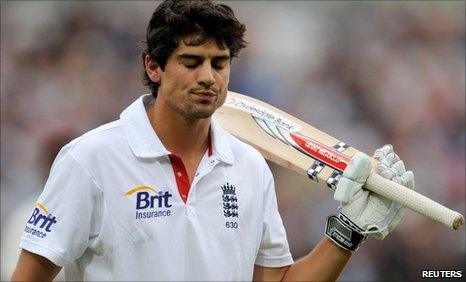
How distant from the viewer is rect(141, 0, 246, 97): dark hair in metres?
2.66

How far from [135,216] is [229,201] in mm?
310

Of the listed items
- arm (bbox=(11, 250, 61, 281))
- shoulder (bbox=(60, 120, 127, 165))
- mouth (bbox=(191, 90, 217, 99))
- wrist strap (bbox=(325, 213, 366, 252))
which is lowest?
arm (bbox=(11, 250, 61, 281))

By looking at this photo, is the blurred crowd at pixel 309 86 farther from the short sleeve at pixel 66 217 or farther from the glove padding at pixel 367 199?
the short sleeve at pixel 66 217

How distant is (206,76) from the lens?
8.54 feet

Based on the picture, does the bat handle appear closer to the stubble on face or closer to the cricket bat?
the cricket bat

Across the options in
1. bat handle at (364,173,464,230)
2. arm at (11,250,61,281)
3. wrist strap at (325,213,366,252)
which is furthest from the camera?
wrist strap at (325,213,366,252)

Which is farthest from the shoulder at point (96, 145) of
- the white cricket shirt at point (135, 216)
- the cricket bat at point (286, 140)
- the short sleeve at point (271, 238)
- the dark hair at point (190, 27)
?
the cricket bat at point (286, 140)

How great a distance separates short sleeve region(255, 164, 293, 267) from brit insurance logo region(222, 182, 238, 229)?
149 millimetres

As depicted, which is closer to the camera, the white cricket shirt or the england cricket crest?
the white cricket shirt

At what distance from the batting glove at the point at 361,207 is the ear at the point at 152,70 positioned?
66 centimetres

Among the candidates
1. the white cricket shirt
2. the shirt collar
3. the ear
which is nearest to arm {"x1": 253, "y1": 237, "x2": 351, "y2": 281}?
the white cricket shirt

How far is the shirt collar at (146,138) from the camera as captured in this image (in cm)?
270

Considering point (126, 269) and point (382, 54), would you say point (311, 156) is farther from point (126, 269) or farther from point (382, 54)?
point (382, 54)

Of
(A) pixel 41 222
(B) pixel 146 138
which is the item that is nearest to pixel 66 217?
(A) pixel 41 222
